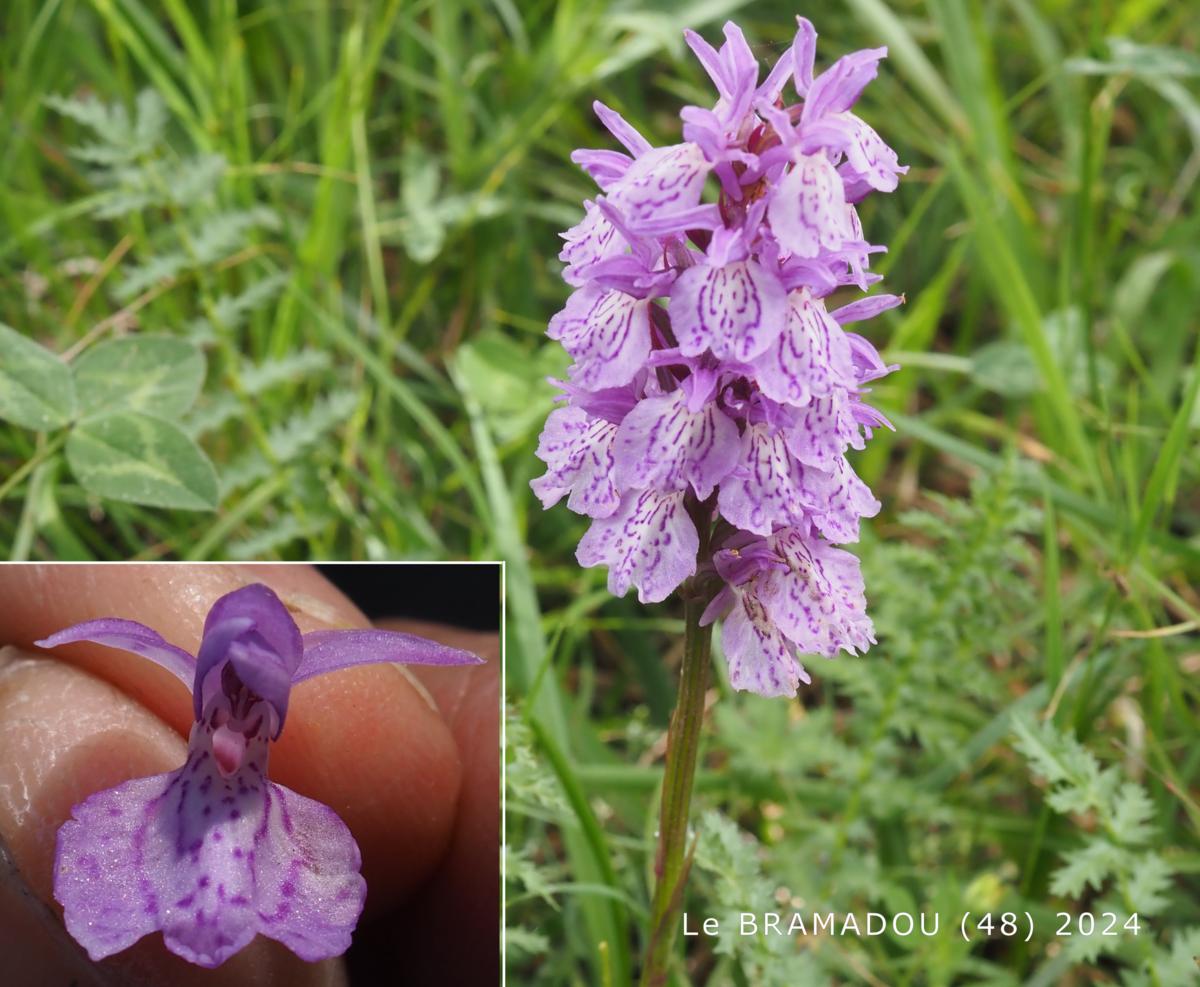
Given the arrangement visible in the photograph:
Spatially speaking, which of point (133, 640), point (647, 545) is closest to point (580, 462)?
point (647, 545)

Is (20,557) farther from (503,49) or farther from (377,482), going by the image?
(503,49)

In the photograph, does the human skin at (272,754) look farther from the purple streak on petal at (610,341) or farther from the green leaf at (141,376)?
the green leaf at (141,376)

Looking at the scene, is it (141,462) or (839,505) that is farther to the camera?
(141,462)

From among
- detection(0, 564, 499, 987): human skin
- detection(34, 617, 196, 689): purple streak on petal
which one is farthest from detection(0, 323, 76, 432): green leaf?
detection(34, 617, 196, 689): purple streak on petal

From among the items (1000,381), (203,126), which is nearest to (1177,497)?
(1000,381)

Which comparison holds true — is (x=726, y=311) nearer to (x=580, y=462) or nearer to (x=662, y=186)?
(x=662, y=186)

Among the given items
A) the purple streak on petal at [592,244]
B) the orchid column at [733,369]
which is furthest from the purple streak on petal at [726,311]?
the purple streak on petal at [592,244]
